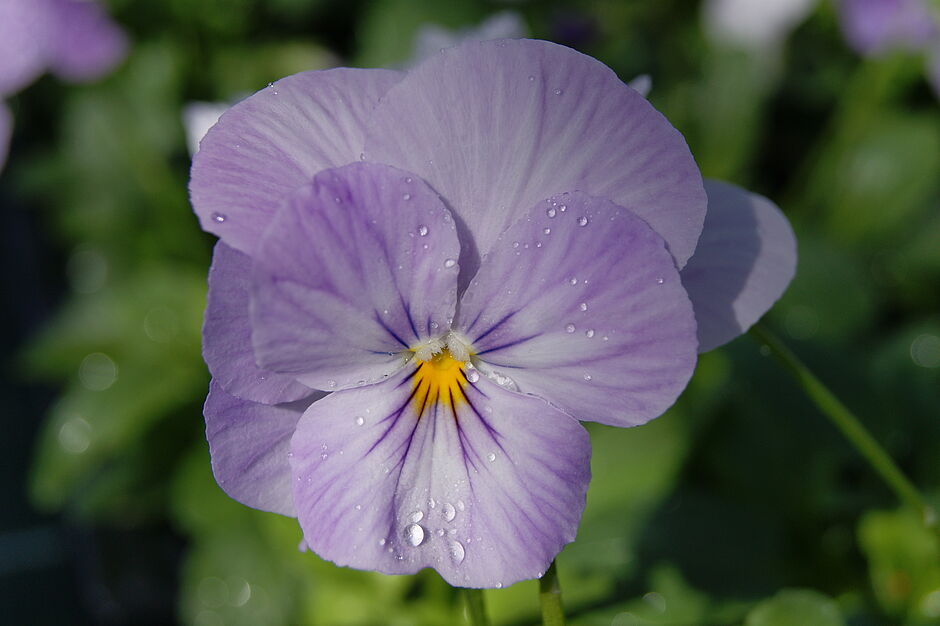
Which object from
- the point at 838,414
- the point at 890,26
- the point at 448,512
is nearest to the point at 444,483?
the point at 448,512

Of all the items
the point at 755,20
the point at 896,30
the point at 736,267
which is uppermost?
the point at 736,267

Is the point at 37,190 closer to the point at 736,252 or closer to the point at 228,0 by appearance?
the point at 228,0

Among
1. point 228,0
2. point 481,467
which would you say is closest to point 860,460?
point 481,467

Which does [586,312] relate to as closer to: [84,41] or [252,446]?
[252,446]

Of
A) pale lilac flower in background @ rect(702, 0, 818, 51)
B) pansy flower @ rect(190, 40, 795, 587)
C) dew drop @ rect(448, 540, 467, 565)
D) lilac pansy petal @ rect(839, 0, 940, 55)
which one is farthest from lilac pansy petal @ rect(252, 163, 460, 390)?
pale lilac flower in background @ rect(702, 0, 818, 51)

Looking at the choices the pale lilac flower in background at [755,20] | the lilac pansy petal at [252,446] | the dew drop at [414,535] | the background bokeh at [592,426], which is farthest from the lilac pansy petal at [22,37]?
the dew drop at [414,535]

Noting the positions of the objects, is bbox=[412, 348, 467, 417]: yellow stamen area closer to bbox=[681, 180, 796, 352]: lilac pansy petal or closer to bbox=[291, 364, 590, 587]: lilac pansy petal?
Result: bbox=[291, 364, 590, 587]: lilac pansy petal

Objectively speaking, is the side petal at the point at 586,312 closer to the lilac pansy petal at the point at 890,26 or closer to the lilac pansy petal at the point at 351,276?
the lilac pansy petal at the point at 351,276
